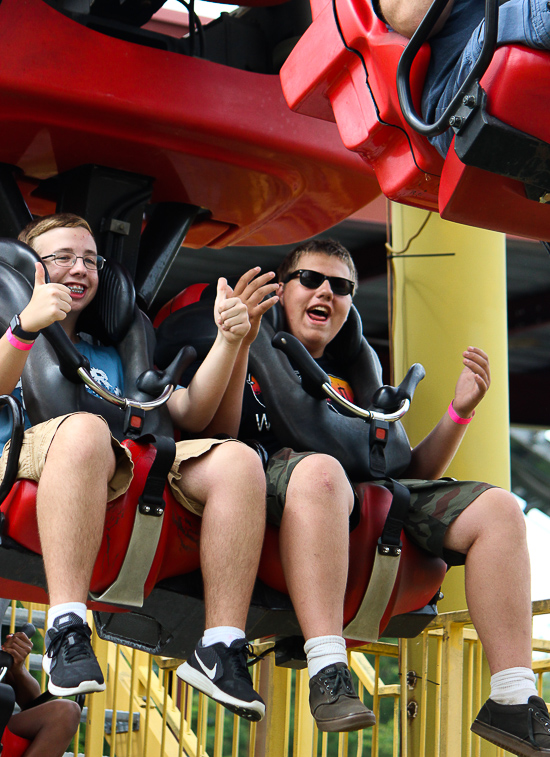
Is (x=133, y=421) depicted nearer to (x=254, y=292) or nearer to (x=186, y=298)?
(x=254, y=292)

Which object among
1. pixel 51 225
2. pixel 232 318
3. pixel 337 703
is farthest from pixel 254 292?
pixel 337 703

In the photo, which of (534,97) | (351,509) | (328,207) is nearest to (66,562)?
(351,509)

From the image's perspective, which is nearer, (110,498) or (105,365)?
(110,498)

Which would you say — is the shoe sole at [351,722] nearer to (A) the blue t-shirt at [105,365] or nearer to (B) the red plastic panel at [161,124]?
(A) the blue t-shirt at [105,365]

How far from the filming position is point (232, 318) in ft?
7.26

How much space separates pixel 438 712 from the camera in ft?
9.27

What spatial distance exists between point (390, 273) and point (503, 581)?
5.24ft

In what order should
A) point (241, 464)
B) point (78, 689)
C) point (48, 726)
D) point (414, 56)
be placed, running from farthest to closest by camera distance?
1. point (48, 726)
2. point (241, 464)
3. point (78, 689)
4. point (414, 56)

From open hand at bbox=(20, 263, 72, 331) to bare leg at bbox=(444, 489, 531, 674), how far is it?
1.05m

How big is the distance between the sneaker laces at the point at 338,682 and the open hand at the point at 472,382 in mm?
895

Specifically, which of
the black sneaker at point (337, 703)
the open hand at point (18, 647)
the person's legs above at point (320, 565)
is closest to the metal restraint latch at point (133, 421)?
the person's legs above at point (320, 565)

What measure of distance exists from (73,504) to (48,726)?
162cm

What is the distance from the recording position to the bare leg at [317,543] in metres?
2.09

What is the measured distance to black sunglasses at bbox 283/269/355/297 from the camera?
2.62m
